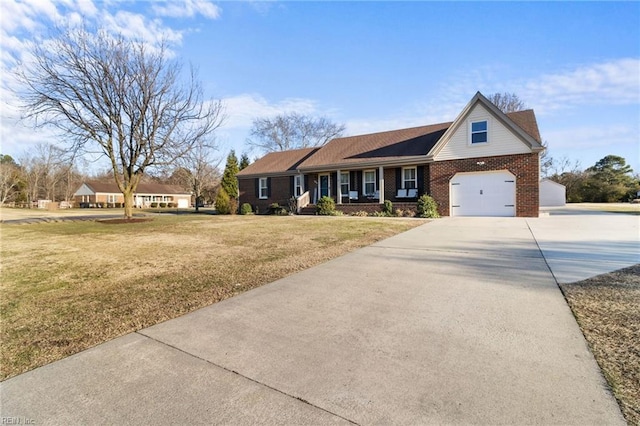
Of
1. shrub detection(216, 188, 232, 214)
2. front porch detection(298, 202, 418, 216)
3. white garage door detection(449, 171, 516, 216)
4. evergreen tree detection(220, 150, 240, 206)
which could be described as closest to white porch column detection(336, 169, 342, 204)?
front porch detection(298, 202, 418, 216)

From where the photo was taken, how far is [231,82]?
18375mm

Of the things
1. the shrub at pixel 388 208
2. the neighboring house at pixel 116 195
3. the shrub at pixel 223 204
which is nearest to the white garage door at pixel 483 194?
the shrub at pixel 388 208

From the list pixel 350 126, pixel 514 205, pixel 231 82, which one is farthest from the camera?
pixel 350 126

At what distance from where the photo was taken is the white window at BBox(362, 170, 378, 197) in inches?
783

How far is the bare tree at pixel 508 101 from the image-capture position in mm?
36250

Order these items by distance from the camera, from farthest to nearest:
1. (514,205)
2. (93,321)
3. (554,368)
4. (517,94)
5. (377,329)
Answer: (517,94), (514,205), (93,321), (377,329), (554,368)

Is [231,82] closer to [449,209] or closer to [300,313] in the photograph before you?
[449,209]

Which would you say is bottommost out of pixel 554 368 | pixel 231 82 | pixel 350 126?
pixel 554 368

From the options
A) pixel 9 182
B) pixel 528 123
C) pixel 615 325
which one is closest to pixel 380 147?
pixel 528 123

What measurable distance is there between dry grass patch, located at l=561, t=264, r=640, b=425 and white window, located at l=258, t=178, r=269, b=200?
21.8 metres

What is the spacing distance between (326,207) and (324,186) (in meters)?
2.84

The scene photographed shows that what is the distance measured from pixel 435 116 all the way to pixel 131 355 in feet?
101

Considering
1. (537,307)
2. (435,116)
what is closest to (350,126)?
(435,116)

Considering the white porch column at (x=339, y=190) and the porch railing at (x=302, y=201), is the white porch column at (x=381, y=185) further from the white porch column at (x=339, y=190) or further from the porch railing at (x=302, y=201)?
the porch railing at (x=302, y=201)
